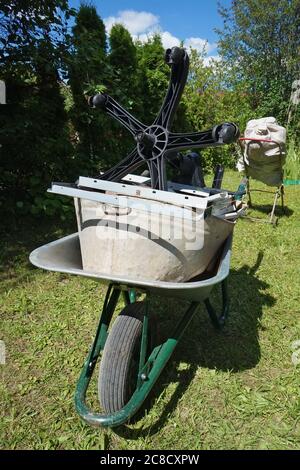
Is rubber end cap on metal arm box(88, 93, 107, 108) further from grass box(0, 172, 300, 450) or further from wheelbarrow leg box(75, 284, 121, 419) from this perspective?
grass box(0, 172, 300, 450)

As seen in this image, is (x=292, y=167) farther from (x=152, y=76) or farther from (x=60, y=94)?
(x=60, y=94)

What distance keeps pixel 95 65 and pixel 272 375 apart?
12.6 ft

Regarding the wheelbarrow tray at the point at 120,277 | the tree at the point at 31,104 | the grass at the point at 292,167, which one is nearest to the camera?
the wheelbarrow tray at the point at 120,277

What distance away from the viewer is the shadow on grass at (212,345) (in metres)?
2.00

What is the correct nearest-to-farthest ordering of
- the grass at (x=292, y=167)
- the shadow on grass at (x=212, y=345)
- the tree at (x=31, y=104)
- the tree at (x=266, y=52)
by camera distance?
the shadow on grass at (x=212, y=345)
the tree at (x=31, y=104)
the grass at (x=292, y=167)
the tree at (x=266, y=52)

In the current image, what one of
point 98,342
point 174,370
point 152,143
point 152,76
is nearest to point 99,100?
point 152,143

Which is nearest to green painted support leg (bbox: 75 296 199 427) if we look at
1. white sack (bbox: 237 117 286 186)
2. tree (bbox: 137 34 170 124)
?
white sack (bbox: 237 117 286 186)

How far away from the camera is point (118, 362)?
1618 millimetres

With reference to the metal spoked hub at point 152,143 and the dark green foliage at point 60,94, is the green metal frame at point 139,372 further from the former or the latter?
the dark green foliage at point 60,94

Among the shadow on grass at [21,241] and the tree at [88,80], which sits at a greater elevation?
the tree at [88,80]

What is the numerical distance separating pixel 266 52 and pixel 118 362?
12442mm

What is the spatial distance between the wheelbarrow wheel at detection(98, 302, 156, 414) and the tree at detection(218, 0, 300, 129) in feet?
32.7

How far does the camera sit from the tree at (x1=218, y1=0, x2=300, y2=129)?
1060 cm

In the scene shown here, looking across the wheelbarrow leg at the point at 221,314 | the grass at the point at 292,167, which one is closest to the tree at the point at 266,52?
the grass at the point at 292,167
